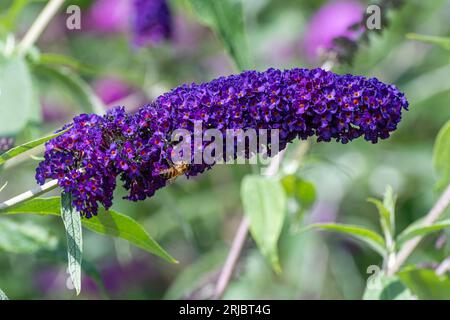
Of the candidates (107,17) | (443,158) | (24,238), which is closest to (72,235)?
(24,238)

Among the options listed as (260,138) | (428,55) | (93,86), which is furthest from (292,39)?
(260,138)

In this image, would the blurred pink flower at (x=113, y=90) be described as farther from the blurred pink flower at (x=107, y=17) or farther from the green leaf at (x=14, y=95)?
the green leaf at (x=14, y=95)

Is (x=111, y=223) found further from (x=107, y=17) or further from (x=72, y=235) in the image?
(x=107, y=17)

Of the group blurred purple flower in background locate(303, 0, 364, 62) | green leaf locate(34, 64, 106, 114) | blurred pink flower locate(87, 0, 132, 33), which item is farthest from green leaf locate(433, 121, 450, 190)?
blurred pink flower locate(87, 0, 132, 33)

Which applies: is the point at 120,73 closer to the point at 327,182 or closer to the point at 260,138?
the point at 327,182

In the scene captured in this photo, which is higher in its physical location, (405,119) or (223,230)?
(405,119)

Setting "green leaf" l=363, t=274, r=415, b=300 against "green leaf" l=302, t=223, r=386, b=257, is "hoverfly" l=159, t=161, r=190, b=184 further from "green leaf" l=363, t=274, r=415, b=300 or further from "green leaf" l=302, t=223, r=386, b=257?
"green leaf" l=363, t=274, r=415, b=300

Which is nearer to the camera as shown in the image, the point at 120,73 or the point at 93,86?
the point at 120,73
